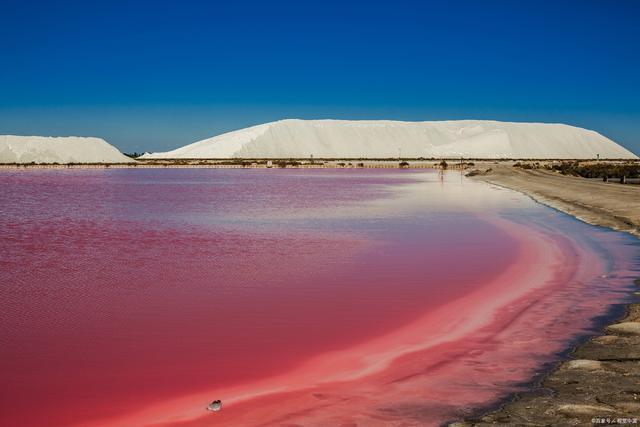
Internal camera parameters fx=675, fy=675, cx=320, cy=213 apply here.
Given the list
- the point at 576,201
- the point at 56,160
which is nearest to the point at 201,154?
the point at 56,160

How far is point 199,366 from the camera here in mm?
5500

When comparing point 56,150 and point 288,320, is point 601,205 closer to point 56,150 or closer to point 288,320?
point 288,320

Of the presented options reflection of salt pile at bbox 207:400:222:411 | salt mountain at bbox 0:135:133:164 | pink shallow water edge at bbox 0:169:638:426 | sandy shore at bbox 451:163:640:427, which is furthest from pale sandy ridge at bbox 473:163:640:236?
salt mountain at bbox 0:135:133:164

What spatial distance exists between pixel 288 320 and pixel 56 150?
11348 cm

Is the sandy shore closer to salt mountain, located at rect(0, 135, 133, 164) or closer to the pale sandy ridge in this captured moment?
the pale sandy ridge

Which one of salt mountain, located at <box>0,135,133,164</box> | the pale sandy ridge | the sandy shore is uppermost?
salt mountain, located at <box>0,135,133,164</box>

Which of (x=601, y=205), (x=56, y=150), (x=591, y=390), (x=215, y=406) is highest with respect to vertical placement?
(x=56, y=150)

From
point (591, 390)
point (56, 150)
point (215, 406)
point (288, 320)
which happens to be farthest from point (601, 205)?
point (56, 150)

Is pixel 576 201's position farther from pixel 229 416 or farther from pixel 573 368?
pixel 229 416

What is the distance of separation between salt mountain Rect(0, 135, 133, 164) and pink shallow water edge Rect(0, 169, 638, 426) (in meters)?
99.8

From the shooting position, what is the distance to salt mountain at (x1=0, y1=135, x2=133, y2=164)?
106 metres

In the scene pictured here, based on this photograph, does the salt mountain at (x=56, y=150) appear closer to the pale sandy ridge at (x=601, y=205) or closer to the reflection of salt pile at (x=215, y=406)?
Result: the pale sandy ridge at (x=601, y=205)

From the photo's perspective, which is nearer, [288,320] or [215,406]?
[215,406]

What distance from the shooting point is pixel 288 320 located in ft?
23.1
